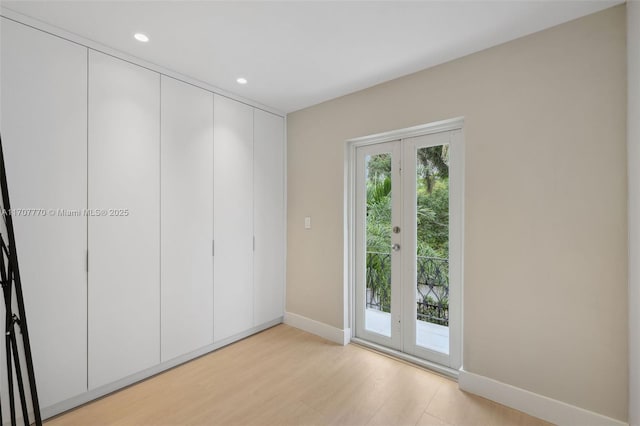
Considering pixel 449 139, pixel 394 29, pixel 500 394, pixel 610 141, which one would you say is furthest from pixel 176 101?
pixel 500 394

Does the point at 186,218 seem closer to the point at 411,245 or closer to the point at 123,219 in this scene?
the point at 123,219

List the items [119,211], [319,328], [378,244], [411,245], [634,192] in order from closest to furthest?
[634,192] → [119,211] → [411,245] → [378,244] → [319,328]

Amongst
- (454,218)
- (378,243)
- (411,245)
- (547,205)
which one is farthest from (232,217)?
(547,205)

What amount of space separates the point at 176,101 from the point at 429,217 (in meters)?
2.52

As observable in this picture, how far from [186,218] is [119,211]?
0.54 metres

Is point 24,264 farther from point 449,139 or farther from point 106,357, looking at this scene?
point 449,139

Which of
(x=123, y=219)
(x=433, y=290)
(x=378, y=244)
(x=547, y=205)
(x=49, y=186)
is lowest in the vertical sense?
(x=433, y=290)

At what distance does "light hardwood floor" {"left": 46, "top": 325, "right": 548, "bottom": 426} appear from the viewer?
1.94 metres

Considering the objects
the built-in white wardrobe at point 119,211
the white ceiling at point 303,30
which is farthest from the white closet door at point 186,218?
the white ceiling at point 303,30

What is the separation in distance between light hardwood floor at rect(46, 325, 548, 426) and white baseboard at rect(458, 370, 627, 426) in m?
0.05

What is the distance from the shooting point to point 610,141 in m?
1.75

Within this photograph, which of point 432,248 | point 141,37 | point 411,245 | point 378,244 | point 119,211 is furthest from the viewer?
point 378,244

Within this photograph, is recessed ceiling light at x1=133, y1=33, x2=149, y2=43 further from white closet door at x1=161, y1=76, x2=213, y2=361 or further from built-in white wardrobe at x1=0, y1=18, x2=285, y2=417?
white closet door at x1=161, y1=76, x2=213, y2=361

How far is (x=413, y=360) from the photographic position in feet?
8.74
